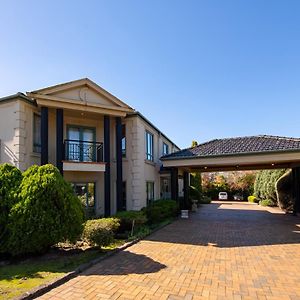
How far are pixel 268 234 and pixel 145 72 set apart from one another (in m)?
10.8

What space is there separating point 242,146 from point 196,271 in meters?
11.4

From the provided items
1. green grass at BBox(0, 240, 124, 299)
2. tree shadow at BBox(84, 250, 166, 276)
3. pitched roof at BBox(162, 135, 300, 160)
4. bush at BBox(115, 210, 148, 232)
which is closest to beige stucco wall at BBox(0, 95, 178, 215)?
bush at BBox(115, 210, 148, 232)

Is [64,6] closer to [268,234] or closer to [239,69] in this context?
[239,69]

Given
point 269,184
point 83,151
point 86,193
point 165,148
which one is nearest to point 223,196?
point 269,184

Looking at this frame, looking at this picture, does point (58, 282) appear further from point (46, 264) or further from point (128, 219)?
point (128, 219)

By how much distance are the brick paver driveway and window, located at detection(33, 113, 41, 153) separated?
7.46 metres

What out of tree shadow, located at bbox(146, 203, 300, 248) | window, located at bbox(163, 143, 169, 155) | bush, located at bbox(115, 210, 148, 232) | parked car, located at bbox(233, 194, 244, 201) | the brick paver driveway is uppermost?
window, located at bbox(163, 143, 169, 155)

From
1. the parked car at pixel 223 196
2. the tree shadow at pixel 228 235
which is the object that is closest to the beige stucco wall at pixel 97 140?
the tree shadow at pixel 228 235

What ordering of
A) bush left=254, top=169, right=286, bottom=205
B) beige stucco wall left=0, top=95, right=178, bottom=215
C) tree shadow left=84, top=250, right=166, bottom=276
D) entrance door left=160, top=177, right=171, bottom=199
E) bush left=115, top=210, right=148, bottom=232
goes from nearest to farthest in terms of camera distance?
tree shadow left=84, top=250, right=166, bottom=276 → bush left=115, top=210, right=148, bottom=232 → beige stucco wall left=0, top=95, right=178, bottom=215 → entrance door left=160, top=177, right=171, bottom=199 → bush left=254, top=169, right=286, bottom=205

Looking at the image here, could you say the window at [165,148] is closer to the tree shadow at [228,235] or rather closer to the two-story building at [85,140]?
the two-story building at [85,140]

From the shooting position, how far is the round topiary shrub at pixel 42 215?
317 inches

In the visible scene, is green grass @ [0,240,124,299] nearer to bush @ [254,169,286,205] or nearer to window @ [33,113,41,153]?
window @ [33,113,41,153]

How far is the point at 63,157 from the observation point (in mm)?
13953

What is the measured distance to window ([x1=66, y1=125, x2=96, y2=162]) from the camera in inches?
585
